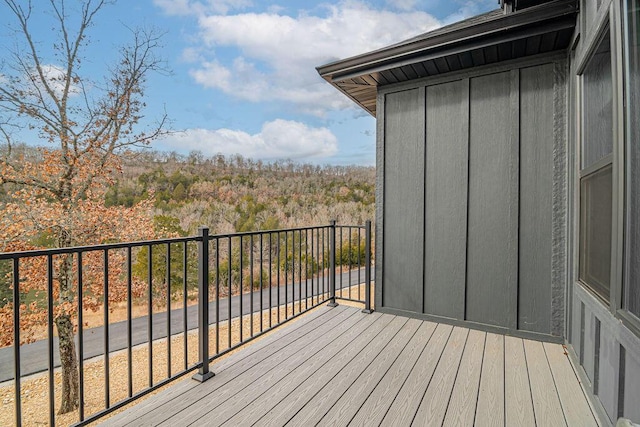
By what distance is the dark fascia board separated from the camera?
2.20m

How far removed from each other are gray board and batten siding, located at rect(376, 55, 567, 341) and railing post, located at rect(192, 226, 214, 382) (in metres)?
1.87

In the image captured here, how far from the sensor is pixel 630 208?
1270 mm

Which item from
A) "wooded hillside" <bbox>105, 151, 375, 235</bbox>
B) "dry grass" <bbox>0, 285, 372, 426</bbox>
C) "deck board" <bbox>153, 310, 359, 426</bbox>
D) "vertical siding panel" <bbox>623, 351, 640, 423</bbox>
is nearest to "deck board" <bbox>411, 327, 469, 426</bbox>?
"vertical siding panel" <bbox>623, 351, 640, 423</bbox>

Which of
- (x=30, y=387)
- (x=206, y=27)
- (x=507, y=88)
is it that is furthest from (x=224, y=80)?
(x=507, y=88)

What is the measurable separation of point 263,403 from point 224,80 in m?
25.0

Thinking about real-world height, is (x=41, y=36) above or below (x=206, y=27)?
below

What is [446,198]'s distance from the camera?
3006mm

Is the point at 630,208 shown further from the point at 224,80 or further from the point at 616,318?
the point at 224,80

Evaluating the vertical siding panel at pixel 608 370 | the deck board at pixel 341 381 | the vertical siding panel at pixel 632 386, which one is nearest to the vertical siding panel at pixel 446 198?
the deck board at pixel 341 381

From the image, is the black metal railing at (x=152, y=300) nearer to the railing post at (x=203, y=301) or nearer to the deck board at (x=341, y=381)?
the railing post at (x=203, y=301)

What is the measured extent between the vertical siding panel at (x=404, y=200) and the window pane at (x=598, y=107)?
1284mm

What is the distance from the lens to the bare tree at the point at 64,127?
6289 millimetres

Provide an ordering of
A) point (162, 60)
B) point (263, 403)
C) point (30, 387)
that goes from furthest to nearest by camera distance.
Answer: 1. point (162, 60)
2. point (30, 387)
3. point (263, 403)

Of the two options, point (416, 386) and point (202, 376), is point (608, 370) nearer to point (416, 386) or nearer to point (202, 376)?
point (416, 386)
